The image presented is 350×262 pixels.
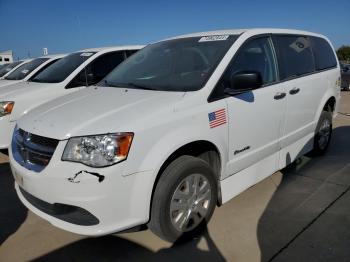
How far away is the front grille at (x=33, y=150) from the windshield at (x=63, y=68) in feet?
10.8

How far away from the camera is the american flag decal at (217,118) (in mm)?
2781

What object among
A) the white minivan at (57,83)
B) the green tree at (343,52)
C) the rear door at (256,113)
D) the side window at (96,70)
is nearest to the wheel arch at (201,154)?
the rear door at (256,113)

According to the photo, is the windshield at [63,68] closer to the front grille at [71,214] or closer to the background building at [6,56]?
the front grille at [71,214]

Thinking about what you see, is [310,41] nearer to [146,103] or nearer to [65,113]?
[146,103]

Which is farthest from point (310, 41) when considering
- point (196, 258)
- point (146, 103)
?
point (196, 258)

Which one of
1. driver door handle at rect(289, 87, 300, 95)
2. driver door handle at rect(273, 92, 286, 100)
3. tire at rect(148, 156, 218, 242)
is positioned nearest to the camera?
tire at rect(148, 156, 218, 242)

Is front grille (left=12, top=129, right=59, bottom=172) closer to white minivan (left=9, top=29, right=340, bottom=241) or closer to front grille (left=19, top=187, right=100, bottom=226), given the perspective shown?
white minivan (left=9, top=29, right=340, bottom=241)

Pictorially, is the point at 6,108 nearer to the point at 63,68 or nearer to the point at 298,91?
the point at 63,68

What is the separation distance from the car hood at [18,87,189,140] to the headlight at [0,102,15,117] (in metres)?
2.22

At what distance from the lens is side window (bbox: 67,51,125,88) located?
5973 mm

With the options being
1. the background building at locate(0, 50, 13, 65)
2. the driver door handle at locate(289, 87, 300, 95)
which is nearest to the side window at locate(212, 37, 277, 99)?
the driver door handle at locate(289, 87, 300, 95)

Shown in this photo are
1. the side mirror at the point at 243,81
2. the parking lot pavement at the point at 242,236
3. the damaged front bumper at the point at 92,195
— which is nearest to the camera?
the damaged front bumper at the point at 92,195

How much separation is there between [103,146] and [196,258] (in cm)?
119

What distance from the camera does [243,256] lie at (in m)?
2.65
